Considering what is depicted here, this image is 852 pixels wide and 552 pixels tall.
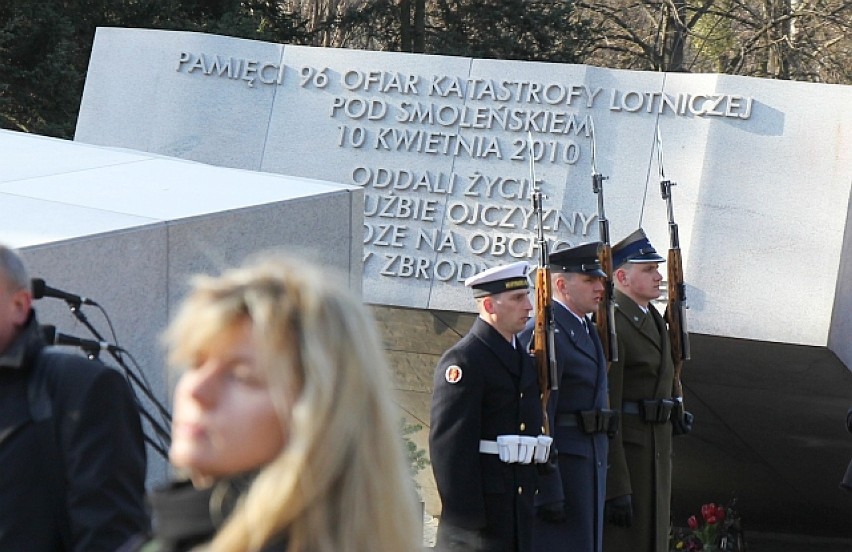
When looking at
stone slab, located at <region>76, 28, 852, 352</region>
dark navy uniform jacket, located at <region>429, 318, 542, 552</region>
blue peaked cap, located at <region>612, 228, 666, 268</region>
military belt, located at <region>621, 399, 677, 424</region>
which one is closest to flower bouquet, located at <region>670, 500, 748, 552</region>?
stone slab, located at <region>76, 28, 852, 352</region>

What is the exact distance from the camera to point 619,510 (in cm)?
588

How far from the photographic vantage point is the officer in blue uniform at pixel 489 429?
4871 mm

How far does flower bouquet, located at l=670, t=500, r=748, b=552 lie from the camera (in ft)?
26.3

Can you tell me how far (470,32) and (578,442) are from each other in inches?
485

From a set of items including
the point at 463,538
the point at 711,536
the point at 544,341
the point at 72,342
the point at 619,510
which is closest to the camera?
the point at 72,342

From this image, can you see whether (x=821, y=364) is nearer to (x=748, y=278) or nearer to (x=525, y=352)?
(x=748, y=278)

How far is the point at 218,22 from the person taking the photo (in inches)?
601

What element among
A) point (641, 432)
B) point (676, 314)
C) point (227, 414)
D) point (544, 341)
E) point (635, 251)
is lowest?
point (641, 432)

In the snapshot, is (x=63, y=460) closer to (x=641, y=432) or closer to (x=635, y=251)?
(x=641, y=432)

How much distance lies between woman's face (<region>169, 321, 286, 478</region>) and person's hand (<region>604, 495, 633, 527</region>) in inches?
183

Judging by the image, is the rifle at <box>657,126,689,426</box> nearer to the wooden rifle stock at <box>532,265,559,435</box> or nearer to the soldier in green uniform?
the soldier in green uniform

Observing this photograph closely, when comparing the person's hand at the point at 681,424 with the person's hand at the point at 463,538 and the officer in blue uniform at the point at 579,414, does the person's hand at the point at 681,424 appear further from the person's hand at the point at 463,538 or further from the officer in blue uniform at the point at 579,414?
the person's hand at the point at 463,538

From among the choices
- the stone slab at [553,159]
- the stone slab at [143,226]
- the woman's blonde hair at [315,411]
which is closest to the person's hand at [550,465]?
the stone slab at [143,226]

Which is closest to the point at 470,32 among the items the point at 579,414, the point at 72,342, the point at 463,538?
the point at 579,414
